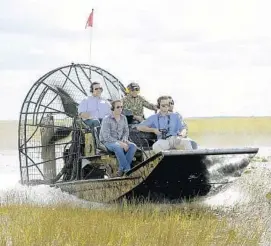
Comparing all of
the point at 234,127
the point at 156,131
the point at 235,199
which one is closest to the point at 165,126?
the point at 156,131

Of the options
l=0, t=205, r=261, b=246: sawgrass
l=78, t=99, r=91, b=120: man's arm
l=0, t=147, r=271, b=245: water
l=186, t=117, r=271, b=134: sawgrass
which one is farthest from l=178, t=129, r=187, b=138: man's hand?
l=186, t=117, r=271, b=134: sawgrass

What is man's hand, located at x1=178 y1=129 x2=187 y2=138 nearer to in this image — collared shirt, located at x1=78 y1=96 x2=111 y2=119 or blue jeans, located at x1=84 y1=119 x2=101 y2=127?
blue jeans, located at x1=84 y1=119 x2=101 y2=127

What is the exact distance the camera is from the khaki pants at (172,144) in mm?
14398

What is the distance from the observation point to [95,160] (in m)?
15.4

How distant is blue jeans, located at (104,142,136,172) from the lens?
1458 cm

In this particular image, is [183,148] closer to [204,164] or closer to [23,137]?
[204,164]

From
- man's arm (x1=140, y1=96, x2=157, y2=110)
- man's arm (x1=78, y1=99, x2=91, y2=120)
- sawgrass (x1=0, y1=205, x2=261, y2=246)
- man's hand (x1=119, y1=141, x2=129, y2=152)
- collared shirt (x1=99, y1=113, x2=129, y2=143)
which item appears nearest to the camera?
sawgrass (x1=0, y1=205, x2=261, y2=246)

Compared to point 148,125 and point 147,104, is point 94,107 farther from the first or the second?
point 148,125

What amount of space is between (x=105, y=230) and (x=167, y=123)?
15.2 ft

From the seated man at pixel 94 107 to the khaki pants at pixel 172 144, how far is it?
62.9 inches

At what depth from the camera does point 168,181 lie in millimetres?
14367

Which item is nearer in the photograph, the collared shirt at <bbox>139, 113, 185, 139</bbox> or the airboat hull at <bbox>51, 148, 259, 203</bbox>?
the airboat hull at <bbox>51, 148, 259, 203</bbox>

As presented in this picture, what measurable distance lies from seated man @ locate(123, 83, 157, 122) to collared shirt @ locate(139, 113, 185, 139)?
114 cm

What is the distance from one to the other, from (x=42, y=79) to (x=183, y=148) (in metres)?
3.56
